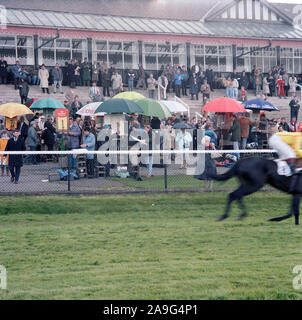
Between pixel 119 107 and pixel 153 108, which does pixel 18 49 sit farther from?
pixel 119 107

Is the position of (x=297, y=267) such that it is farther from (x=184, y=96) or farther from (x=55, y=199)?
(x=184, y=96)

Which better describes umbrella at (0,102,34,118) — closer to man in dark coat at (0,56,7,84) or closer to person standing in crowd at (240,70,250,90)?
man in dark coat at (0,56,7,84)

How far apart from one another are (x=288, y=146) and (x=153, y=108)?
1107 centimetres

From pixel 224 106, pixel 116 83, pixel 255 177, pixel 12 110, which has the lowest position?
pixel 255 177

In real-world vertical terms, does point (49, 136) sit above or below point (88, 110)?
below

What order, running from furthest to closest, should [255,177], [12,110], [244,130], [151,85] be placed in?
[151,85] → [12,110] → [244,130] → [255,177]

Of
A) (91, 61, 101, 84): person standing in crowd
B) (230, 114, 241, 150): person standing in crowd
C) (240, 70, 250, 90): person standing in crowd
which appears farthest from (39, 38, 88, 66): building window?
(230, 114, 241, 150): person standing in crowd

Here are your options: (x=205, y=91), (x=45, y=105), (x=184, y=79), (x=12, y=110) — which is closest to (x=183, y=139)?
(x=45, y=105)

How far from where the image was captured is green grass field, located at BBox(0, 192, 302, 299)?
973 cm

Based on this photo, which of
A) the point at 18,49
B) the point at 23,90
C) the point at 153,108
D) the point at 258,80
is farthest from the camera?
the point at 18,49

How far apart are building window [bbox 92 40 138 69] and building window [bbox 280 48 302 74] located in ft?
32.6

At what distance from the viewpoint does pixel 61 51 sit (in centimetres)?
3331

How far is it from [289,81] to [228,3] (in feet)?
31.2

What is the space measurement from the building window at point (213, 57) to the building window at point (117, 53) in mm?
3555
